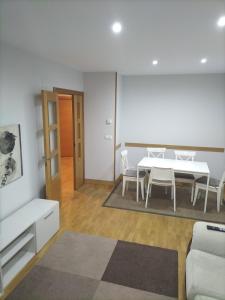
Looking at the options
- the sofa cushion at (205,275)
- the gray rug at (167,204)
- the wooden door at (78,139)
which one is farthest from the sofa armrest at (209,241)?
the wooden door at (78,139)

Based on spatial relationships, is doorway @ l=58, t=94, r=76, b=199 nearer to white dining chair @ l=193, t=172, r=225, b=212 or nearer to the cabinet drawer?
the cabinet drawer

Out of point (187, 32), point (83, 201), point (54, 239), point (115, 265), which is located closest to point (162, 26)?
point (187, 32)

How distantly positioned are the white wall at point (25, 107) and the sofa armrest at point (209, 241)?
2.30 metres

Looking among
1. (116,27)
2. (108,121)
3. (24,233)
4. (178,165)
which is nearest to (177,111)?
(178,165)

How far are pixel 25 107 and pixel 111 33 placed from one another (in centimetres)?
156

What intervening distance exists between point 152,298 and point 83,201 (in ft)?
7.89

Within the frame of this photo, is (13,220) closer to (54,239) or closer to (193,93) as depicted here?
(54,239)

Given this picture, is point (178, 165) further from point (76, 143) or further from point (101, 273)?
point (101, 273)

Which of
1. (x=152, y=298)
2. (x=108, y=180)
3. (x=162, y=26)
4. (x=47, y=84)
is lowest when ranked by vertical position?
(x=152, y=298)

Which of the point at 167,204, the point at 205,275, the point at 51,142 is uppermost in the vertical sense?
the point at 51,142

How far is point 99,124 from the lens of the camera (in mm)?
4887

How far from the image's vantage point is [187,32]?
2.12 meters

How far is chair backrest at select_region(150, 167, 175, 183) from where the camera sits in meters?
3.75

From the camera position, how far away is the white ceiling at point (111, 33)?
5.24 feet
